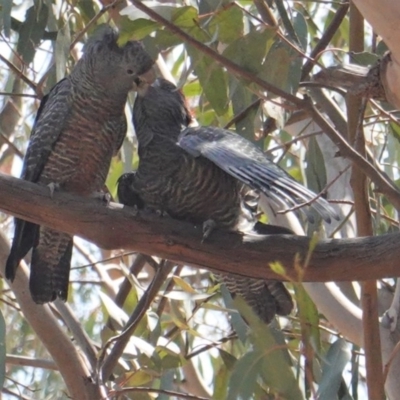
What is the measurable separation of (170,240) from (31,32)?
78cm

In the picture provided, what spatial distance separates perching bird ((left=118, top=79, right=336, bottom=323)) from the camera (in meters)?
1.81

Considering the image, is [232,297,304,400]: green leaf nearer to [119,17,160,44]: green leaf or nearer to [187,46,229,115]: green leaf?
[119,17,160,44]: green leaf

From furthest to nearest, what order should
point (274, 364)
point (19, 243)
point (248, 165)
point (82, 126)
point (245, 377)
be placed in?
point (82, 126) < point (19, 243) < point (248, 165) < point (245, 377) < point (274, 364)

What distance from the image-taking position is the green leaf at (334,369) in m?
1.97

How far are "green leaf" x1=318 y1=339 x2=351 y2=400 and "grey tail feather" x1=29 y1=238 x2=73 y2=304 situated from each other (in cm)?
70

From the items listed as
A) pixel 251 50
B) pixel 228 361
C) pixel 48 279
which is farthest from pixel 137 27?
pixel 228 361

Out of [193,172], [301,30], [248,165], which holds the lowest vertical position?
[248,165]

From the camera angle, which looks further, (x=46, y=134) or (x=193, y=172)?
(x=46, y=134)

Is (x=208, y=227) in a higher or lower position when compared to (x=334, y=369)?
higher

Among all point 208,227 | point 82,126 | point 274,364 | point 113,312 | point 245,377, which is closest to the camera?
point 274,364

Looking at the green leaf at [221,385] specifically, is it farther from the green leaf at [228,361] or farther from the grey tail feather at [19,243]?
the grey tail feather at [19,243]

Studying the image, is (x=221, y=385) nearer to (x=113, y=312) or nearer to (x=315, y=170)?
(x=113, y=312)

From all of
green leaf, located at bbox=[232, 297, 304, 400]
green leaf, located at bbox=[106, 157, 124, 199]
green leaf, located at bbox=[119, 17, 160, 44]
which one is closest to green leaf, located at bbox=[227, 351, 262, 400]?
green leaf, located at bbox=[232, 297, 304, 400]

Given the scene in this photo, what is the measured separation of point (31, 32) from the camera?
222 cm
